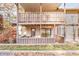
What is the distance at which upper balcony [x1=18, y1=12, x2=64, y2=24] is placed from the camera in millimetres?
2336

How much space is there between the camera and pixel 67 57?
229 cm

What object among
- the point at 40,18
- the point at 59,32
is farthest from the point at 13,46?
the point at 59,32

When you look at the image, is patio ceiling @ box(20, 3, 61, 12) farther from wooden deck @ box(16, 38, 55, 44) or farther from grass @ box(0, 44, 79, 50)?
grass @ box(0, 44, 79, 50)

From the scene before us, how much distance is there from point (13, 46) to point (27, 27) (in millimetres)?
359

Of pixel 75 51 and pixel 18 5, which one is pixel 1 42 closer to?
pixel 18 5

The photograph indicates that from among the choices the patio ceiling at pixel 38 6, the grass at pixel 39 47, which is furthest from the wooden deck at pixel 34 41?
the patio ceiling at pixel 38 6

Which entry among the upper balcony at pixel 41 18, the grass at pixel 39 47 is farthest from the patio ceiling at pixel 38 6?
the grass at pixel 39 47

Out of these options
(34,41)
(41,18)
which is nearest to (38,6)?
(41,18)

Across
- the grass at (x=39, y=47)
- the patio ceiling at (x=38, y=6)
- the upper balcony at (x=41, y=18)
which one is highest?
the patio ceiling at (x=38, y=6)

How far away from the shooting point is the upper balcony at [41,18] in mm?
2336

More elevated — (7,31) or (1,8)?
(1,8)

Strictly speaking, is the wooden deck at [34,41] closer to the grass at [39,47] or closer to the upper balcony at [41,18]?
the grass at [39,47]

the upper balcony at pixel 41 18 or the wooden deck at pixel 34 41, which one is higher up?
the upper balcony at pixel 41 18

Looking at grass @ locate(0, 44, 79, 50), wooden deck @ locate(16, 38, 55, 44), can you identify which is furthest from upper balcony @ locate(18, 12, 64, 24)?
grass @ locate(0, 44, 79, 50)
